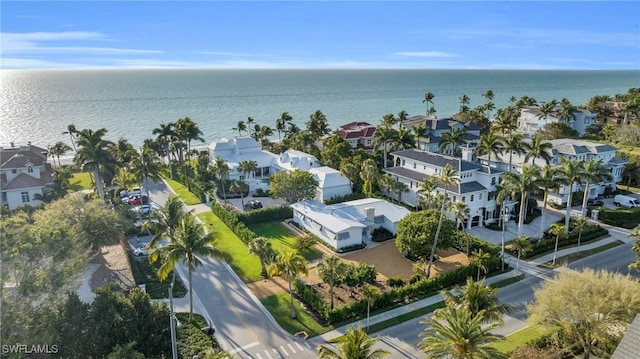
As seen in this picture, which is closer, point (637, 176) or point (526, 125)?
point (637, 176)

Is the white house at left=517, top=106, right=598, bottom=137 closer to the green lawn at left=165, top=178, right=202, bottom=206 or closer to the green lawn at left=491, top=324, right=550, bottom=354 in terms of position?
the green lawn at left=165, top=178, right=202, bottom=206

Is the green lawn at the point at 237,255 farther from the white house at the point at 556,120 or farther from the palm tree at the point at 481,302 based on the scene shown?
the white house at the point at 556,120

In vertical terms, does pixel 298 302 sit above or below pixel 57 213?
below

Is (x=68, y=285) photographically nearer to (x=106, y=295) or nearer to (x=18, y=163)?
(x=106, y=295)

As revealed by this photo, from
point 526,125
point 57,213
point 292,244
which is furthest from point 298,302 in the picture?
point 526,125

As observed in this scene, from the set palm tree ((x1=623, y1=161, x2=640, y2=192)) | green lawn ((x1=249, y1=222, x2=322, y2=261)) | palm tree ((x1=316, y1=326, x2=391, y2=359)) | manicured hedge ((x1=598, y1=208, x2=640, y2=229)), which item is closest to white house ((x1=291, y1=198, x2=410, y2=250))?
green lawn ((x1=249, y1=222, x2=322, y2=261))

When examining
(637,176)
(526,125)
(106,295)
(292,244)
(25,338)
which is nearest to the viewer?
(25,338)

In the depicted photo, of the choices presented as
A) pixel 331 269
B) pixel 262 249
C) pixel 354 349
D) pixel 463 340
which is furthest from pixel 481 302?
pixel 262 249
